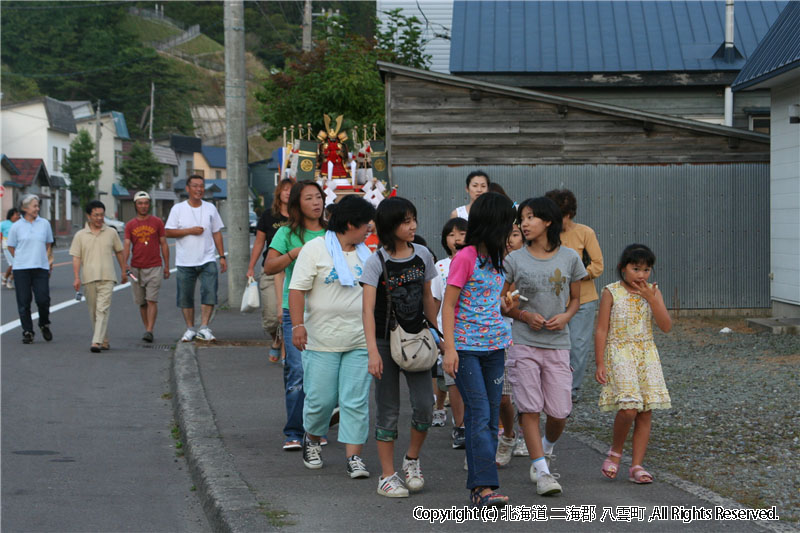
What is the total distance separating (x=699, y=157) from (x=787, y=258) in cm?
225

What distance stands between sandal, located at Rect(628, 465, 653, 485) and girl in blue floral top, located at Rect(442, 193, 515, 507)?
958 millimetres

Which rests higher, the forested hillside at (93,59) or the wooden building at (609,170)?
the forested hillside at (93,59)

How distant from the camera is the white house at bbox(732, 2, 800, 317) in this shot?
12883mm

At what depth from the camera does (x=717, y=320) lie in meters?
14.9

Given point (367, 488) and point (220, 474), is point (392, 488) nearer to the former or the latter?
point (367, 488)

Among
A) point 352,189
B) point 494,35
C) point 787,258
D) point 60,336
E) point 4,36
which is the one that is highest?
point 4,36

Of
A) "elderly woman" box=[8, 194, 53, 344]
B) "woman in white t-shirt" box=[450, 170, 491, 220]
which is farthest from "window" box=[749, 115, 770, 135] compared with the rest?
"elderly woman" box=[8, 194, 53, 344]

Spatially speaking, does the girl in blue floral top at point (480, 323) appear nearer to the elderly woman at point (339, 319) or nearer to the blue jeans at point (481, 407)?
the blue jeans at point (481, 407)

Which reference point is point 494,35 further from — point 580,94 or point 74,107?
point 74,107

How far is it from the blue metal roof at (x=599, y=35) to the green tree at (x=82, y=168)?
4669 cm

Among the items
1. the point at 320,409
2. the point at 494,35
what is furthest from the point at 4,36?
the point at 320,409

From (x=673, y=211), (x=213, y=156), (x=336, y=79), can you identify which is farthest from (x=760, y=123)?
(x=213, y=156)

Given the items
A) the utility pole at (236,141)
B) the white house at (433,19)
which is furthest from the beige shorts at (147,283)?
the white house at (433,19)

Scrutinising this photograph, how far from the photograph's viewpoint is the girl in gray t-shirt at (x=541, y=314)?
580cm
